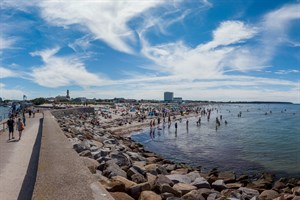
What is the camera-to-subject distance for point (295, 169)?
20.5 metres

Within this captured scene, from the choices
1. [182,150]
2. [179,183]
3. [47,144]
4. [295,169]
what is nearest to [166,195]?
[179,183]

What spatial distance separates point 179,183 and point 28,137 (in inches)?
443

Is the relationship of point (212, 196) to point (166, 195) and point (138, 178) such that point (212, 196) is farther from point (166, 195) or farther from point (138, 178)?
point (138, 178)

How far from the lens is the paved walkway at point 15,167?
876 centimetres

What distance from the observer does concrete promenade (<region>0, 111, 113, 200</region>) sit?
6.80m

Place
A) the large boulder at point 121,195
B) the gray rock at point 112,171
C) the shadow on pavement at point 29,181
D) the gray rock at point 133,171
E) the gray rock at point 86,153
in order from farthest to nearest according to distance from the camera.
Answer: the gray rock at point 86,153 < the gray rock at point 133,171 < the gray rock at point 112,171 < the shadow on pavement at point 29,181 < the large boulder at point 121,195

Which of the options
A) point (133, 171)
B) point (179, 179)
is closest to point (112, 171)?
point (133, 171)

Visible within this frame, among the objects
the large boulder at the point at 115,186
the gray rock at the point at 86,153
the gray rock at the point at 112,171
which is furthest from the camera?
the gray rock at the point at 86,153

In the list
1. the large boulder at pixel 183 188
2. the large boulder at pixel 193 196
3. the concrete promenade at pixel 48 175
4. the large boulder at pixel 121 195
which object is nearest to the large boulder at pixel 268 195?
the large boulder at pixel 183 188

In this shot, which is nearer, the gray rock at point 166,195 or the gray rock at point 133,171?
the gray rock at point 166,195

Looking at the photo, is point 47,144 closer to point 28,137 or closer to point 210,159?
point 28,137

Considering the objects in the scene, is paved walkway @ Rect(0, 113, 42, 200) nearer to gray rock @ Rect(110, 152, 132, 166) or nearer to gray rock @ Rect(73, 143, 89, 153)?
gray rock @ Rect(73, 143, 89, 153)

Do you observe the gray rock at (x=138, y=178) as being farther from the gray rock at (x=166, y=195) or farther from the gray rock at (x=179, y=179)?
the gray rock at (x=166, y=195)

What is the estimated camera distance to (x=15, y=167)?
37.4 ft
